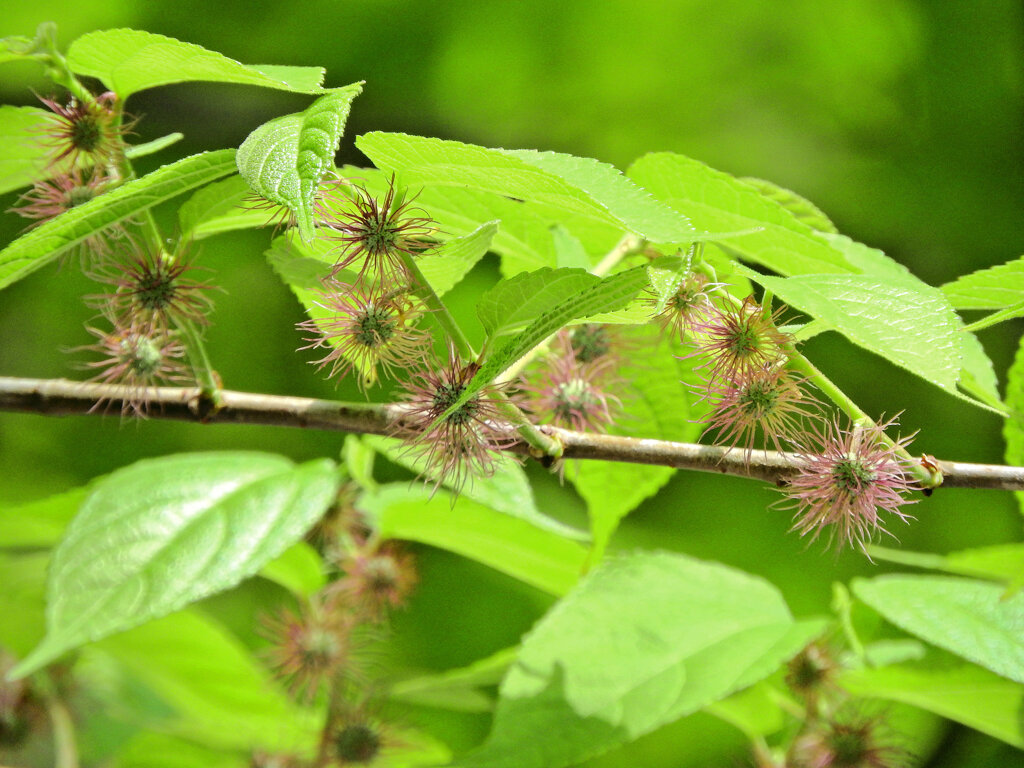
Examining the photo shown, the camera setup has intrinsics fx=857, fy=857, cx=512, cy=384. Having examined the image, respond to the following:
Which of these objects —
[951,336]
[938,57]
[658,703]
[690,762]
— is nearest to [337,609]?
[658,703]

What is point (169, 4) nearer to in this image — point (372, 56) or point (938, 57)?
point (372, 56)

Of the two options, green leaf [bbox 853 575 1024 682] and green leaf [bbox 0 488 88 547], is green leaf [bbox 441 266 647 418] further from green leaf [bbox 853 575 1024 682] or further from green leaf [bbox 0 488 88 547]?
green leaf [bbox 0 488 88 547]

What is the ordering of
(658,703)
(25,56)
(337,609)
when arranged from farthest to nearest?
(337,609) → (658,703) → (25,56)

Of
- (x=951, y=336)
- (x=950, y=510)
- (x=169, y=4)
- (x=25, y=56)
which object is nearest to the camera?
(x=951, y=336)

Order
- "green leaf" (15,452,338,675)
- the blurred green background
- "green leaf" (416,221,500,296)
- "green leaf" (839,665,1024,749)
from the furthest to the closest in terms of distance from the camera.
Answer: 1. the blurred green background
2. "green leaf" (839,665,1024,749)
3. "green leaf" (15,452,338,675)
4. "green leaf" (416,221,500,296)

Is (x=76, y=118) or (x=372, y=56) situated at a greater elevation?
(x=372, y=56)

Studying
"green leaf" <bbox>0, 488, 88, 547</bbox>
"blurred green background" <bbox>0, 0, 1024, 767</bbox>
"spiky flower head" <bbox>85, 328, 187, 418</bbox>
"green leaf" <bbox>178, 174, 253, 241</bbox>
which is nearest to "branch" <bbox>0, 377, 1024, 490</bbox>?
"spiky flower head" <bbox>85, 328, 187, 418</bbox>

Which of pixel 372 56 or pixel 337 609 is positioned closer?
pixel 337 609

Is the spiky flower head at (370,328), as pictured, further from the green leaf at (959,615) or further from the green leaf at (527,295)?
the green leaf at (959,615)
